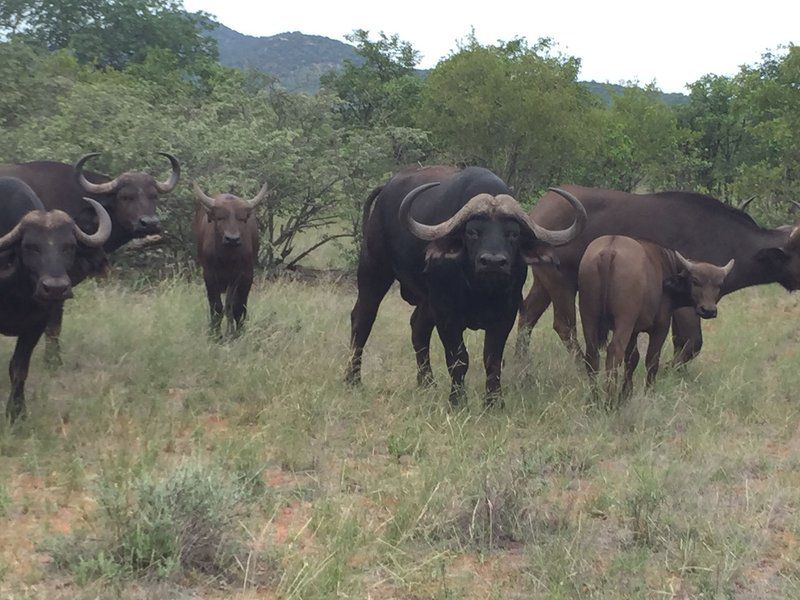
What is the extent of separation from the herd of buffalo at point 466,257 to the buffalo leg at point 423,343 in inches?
0.5

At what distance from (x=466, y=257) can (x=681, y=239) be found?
317cm

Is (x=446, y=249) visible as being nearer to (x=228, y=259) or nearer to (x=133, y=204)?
(x=228, y=259)

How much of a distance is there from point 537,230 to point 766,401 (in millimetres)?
2420

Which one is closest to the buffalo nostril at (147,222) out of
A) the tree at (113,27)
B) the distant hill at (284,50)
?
the tree at (113,27)

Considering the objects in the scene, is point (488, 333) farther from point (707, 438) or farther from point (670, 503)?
point (670, 503)

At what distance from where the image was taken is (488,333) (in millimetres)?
7043

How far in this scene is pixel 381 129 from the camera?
54.1ft

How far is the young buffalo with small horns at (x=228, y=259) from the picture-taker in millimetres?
9344

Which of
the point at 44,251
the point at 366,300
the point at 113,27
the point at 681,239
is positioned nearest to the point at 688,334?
the point at 681,239

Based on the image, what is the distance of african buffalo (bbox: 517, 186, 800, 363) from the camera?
8844mm

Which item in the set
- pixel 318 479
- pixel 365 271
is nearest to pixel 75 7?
pixel 365 271

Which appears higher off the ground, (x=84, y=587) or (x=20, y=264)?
(x=20, y=264)

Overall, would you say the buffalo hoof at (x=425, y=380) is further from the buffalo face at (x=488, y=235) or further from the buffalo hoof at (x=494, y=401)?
the buffalo face at (x=488, y=235)

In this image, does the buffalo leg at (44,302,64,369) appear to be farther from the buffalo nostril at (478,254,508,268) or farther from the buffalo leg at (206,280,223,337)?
the buffalo nostril at (478,254,508,268)
